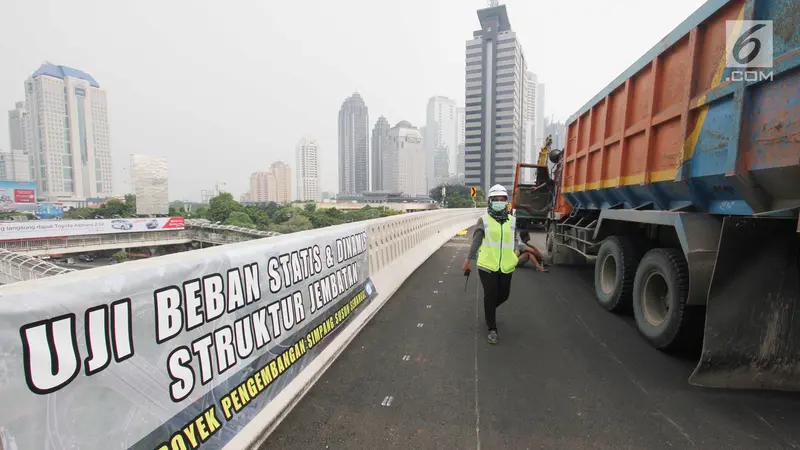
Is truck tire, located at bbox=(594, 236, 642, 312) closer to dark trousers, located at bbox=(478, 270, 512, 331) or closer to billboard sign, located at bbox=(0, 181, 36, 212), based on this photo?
dark trousers, located at bbox=(478, 270, 512, 331)

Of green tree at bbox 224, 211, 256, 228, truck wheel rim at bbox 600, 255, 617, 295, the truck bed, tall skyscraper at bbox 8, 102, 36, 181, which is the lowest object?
green tree at bbox 224, 211, 256, 228

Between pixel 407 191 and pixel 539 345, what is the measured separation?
151 m

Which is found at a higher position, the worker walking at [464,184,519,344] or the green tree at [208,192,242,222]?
the worker walking at [464,184,519,344]

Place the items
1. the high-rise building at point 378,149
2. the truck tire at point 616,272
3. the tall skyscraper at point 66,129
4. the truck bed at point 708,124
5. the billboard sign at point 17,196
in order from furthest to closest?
the high-rise building at point 378,149, the tall skyscraper at point 66,129, the billboard sign at point 17,196, the truck tire at point 616,272, the truck bed at point 708,124

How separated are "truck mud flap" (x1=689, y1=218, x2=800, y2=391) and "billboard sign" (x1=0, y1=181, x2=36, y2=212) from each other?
359 feet

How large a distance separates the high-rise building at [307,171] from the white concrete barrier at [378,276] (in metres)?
147

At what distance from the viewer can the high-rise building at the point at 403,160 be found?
489ft

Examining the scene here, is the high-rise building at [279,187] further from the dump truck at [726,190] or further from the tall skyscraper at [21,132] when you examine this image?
the dump truck at [726,190]

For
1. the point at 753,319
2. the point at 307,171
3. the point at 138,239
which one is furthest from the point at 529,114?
the point at 753,319

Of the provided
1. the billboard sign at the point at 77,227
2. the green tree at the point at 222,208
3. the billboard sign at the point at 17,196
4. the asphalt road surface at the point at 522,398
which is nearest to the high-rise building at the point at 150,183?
the billboard sign at the point at 77,227

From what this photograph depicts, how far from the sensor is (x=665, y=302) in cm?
428

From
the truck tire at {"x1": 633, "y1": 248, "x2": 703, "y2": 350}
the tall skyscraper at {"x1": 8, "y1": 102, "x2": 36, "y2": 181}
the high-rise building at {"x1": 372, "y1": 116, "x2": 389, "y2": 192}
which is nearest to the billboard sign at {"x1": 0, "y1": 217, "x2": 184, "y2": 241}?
the truck tire at {"x1": 633, "y1": 248, "x2": 703, "y2": 350}

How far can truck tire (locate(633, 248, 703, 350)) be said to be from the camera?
3629 mm

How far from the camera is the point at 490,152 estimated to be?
112 metres
